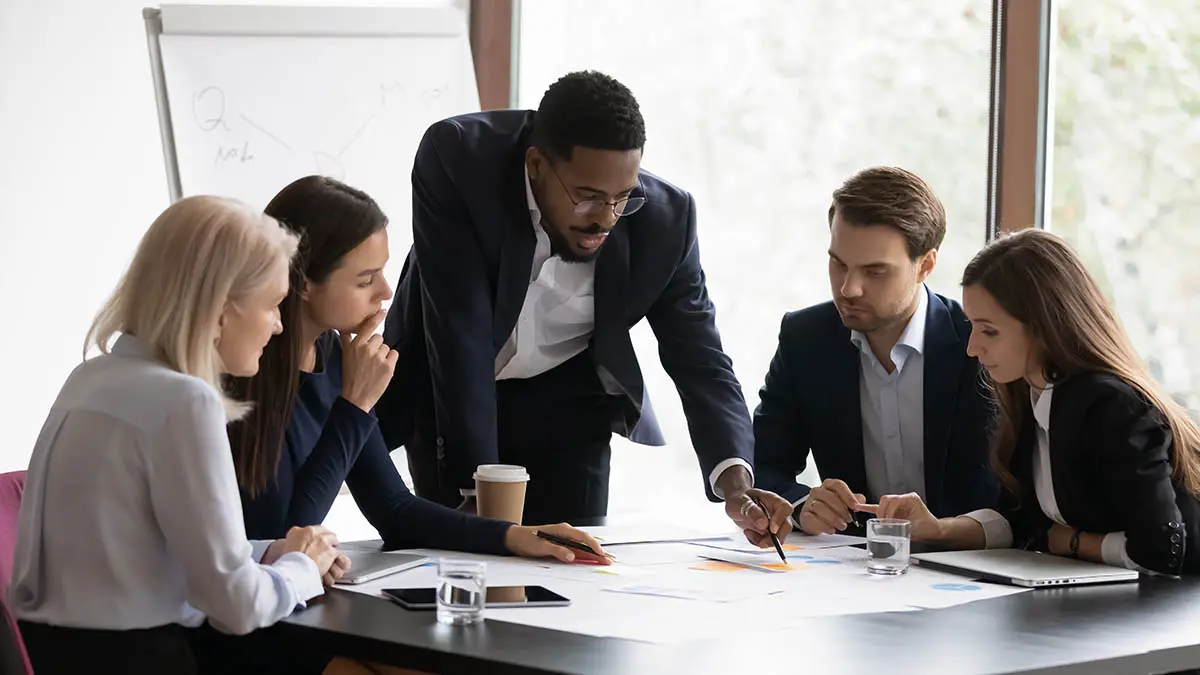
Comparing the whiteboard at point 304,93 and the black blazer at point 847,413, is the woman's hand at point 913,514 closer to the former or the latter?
the black blazer at point 847,413

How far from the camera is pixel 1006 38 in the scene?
366 cm

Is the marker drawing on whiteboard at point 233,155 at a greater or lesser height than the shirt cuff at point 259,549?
greater

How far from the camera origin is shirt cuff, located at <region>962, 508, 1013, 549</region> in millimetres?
2268

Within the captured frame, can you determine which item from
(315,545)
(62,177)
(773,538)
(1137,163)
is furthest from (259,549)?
(1137,163)

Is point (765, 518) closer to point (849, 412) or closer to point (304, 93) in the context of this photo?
point (849, 412)

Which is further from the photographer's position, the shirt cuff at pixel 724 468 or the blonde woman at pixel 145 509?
the shirt cuff at pixel 724 468

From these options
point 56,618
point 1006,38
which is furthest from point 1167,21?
point 56,618

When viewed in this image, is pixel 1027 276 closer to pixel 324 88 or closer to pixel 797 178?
pixel 797 178

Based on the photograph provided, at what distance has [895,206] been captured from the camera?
2631 mm

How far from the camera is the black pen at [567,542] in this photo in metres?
2.00

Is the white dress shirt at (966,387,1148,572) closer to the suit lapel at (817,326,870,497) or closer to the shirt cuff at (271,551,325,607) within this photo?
the suit lapel at (817,326,870,497)

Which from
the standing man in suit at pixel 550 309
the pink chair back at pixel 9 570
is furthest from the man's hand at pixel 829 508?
the pink chair back at pixel 9 570

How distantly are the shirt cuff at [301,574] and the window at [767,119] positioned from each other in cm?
255

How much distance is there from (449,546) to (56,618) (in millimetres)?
690
